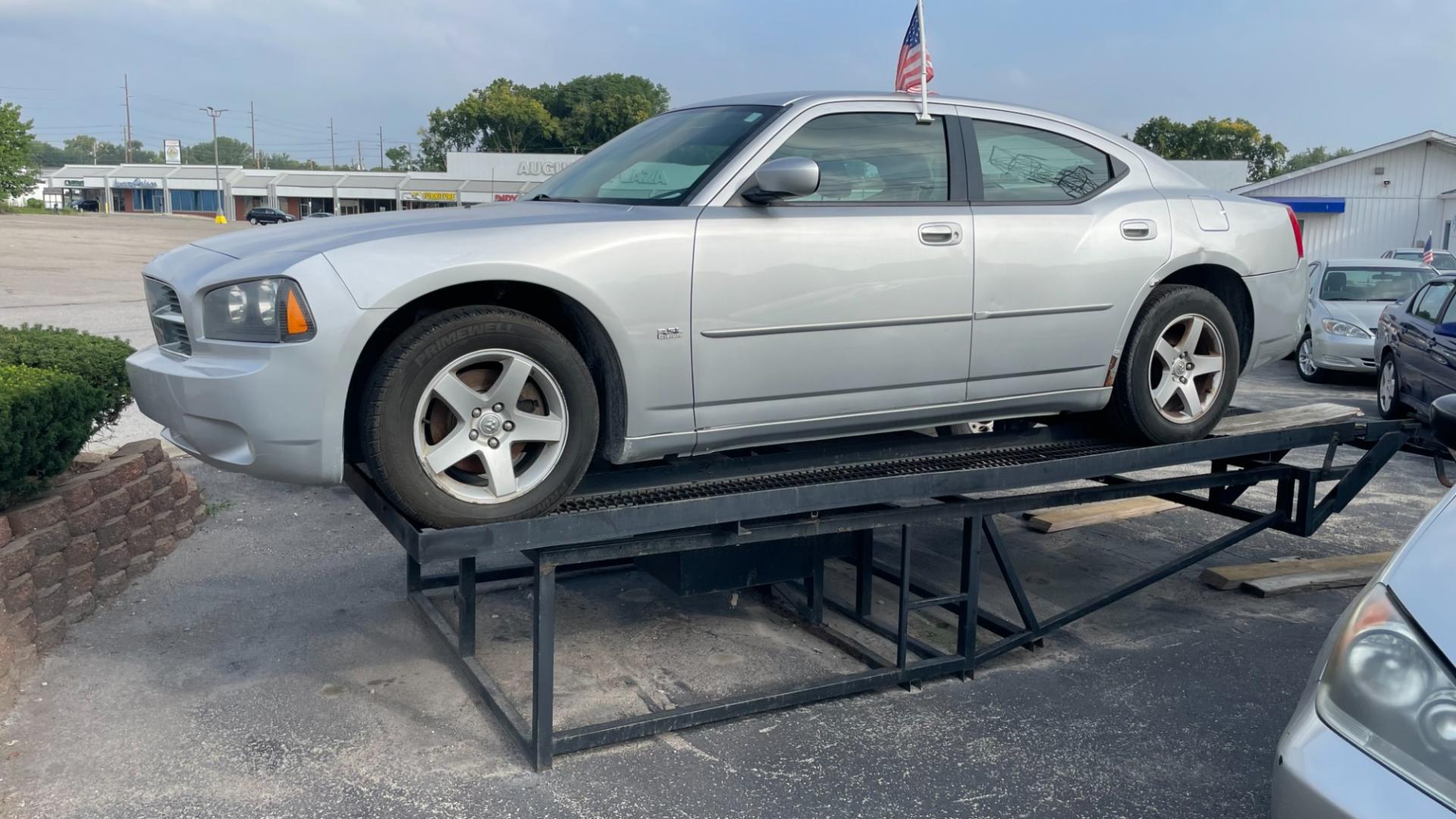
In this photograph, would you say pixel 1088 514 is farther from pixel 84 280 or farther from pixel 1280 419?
pixel 84 280

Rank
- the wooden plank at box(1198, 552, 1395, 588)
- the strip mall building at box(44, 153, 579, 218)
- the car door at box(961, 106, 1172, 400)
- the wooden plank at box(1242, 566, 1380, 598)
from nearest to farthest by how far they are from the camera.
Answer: the car door at box(961, 106, 1172, 400) < the wooden plank at box(1242, 566, 1380, 598) < the wooden plank at box(1198, 552, 1395, 588) < the strip mall building at box(44, 153, 579, 218)

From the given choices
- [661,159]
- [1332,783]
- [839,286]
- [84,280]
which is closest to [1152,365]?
[839,286]

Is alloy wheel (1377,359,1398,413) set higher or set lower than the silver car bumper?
lower

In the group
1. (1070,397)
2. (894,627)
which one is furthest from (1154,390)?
(894,627)

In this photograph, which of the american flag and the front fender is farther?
the american flag

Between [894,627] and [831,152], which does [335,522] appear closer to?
[894,627]

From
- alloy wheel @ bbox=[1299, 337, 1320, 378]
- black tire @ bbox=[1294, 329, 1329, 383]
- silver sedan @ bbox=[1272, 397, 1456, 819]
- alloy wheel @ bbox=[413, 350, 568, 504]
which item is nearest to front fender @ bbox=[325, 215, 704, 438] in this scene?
alloy wheel @ bbox=[413, 350, 568, 504]

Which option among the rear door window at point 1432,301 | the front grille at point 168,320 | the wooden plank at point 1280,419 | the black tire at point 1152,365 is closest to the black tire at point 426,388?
the front grille at point 168,320

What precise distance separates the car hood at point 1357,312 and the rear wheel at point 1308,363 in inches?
15.1

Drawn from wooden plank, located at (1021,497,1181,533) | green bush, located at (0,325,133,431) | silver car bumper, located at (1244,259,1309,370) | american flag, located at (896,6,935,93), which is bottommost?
wooden plank, located at (1021,497,1181,533)

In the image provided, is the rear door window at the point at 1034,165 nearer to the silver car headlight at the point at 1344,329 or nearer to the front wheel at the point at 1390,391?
the front wheel at the point at 1390,391

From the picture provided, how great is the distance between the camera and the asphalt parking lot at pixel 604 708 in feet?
12.0

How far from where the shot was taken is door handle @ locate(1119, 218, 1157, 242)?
4637 millimetres

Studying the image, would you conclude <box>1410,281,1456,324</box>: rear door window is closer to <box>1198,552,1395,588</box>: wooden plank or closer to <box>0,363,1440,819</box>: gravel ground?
<box>1198,552,1395,588</box>: wooden plank
